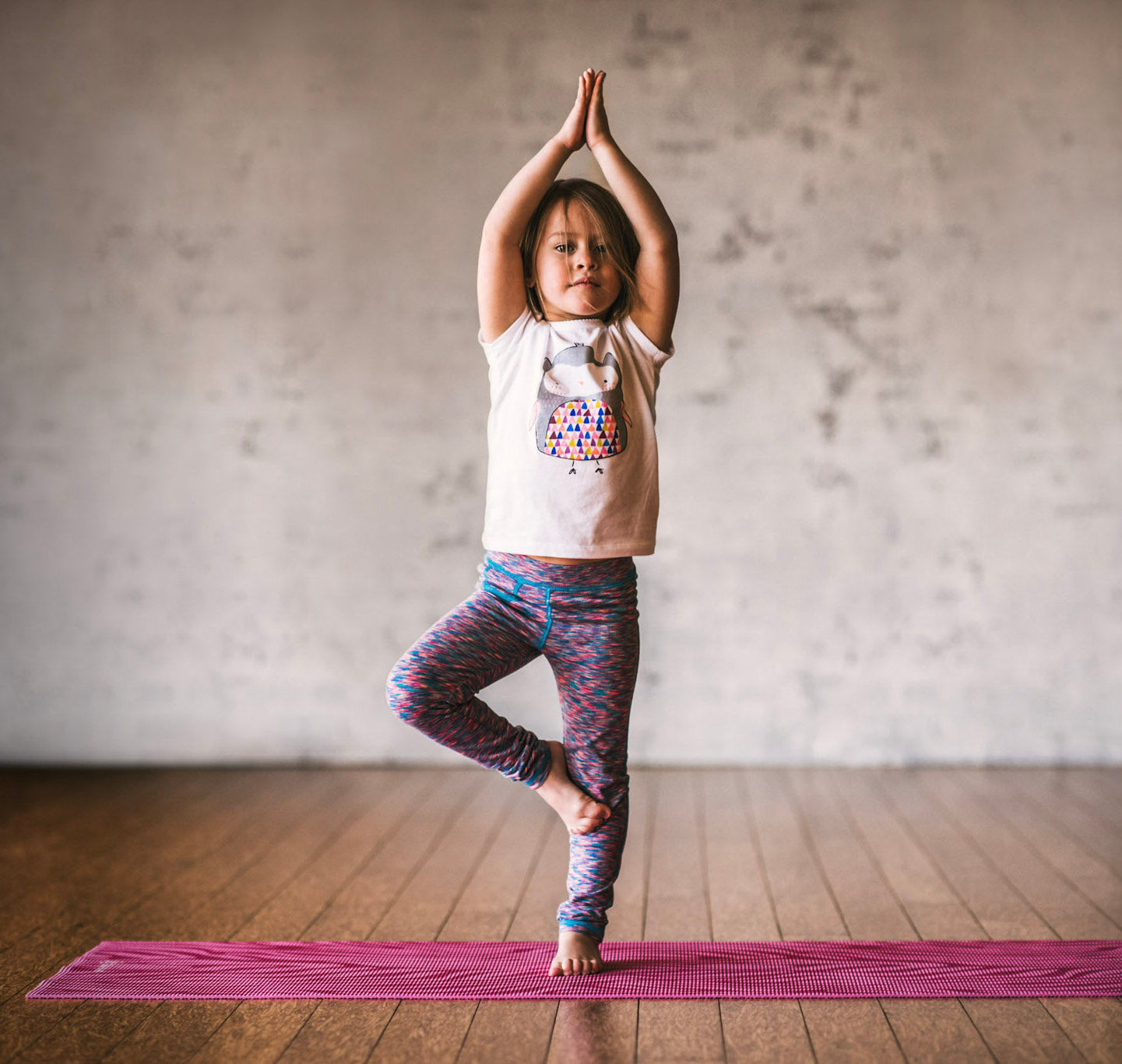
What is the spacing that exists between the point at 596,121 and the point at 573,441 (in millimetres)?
523

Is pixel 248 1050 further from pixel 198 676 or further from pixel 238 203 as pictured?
pixel 238 203

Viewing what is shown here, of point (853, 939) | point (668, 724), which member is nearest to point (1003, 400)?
point (668, 724)

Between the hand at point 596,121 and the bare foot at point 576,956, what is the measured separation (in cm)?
130

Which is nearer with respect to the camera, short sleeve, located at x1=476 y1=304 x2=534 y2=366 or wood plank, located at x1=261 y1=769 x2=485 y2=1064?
wood plank, located at x1=261 y1=769 x2=485 y2=1064

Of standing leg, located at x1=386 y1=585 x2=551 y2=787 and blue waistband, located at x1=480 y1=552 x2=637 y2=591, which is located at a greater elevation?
blue waistband, located at x1=480 y1=552 x2=637 y2=591

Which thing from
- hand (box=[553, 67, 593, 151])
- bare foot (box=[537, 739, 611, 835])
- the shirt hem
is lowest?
bare foot (box=[537, 739, 611, 835])

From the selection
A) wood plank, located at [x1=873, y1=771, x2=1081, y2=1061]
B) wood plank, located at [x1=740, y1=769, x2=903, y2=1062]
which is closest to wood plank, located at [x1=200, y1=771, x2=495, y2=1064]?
wood plank, located at [x1=740, y1=769, x2=903, y2=1062]

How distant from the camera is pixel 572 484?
1881 mm

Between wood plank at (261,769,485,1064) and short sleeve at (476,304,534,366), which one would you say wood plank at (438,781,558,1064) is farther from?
short sleeve at (476,304,534,366)

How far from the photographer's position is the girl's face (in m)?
1.92

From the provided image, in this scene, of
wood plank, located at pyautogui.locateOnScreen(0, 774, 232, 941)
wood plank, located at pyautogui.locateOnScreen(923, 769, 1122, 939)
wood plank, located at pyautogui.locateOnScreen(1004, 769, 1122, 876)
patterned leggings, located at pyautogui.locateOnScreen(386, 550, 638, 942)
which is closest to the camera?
patterned leggings, located at pyautogui.locateOnScreen(386, 550, 638, 942)

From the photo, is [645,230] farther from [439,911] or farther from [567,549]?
[439,911]

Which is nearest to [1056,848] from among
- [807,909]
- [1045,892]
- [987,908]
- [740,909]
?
[1045,892]

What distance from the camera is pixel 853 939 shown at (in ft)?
6.82
